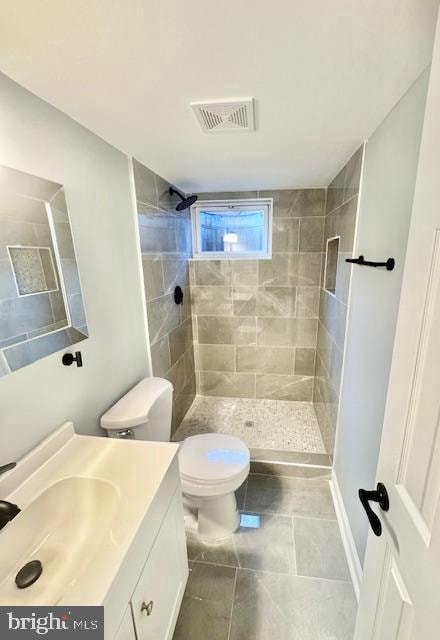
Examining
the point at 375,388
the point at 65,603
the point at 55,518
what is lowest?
the point at 55,518

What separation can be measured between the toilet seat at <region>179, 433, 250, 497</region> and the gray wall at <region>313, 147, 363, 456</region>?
0.75 m

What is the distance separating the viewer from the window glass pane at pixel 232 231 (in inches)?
101

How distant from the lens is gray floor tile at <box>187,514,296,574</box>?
142 cm

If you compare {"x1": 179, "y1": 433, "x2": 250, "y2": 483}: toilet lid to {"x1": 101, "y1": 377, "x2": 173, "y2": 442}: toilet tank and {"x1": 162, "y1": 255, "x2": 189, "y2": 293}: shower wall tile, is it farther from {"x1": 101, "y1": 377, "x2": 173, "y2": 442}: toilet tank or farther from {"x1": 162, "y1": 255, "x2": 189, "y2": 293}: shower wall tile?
{"x1": 162, "y1": 255, "x2": 189, "y2": 293}: shower wall tile

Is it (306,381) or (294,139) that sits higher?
(294,139)

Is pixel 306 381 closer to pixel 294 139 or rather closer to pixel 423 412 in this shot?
pixel 294 139

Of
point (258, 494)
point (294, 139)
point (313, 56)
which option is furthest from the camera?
point (258, 494)

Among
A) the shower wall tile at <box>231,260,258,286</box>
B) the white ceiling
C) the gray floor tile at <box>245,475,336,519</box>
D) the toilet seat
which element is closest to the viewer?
the white ceiling

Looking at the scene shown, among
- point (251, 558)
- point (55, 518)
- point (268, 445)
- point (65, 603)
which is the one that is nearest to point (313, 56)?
point (65, 603)

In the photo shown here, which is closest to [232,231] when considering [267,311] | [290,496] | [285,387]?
[267,311]

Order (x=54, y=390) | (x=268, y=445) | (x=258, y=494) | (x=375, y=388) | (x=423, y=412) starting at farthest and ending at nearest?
(x=268, y=445) < (x=258, y=494) < (x=375, y=388) < (x=54, y=390) < (x=423, y=412)

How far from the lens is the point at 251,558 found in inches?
56.7

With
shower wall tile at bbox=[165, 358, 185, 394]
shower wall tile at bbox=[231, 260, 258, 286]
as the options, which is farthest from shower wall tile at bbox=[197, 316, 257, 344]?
shower wall tile at bbox=[165, 358, 185, 394]

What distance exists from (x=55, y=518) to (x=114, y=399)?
595 mm
